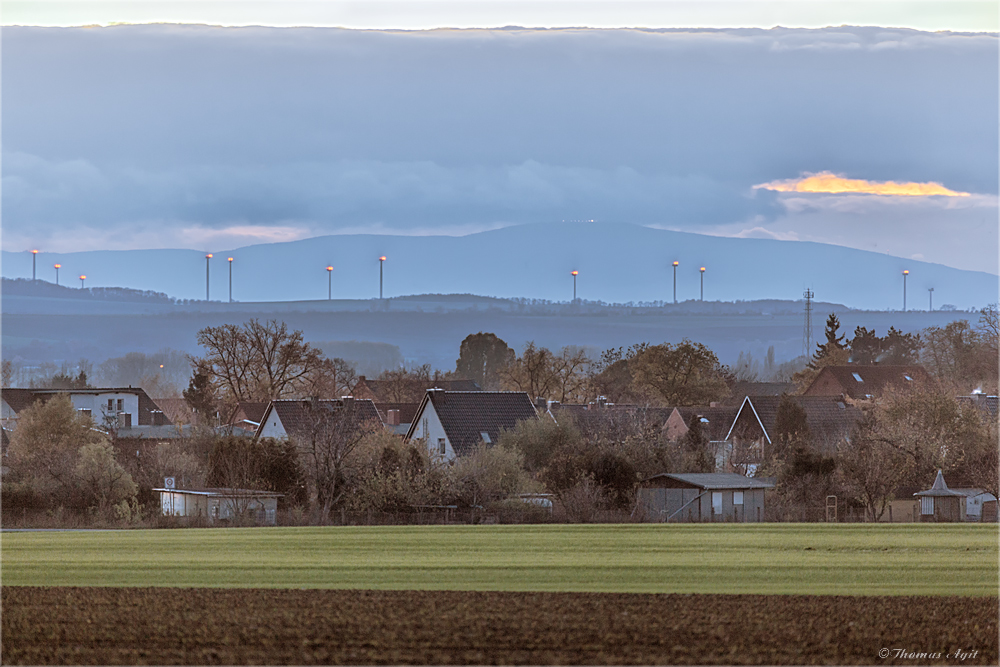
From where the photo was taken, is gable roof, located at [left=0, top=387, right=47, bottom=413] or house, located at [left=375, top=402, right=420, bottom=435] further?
Answer: gable roof, located at [left=0, top=387, right=47, bottom=413]

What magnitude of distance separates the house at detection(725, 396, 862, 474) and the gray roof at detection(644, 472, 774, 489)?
8890 millimetres

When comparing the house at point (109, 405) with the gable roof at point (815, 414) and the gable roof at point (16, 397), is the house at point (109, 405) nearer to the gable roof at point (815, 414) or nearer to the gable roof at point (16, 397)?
the gable roof at point (16, 397)

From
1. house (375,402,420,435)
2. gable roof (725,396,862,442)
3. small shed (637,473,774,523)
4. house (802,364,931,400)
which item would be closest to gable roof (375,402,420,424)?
house (375,402,420,435)

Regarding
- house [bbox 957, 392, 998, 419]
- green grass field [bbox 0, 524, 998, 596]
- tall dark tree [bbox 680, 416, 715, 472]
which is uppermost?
house [bbox 957, 392, 998, 419]

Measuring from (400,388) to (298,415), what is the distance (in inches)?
1122

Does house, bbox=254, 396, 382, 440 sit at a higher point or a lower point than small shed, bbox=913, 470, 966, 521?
higher

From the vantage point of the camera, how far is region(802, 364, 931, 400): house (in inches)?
2562

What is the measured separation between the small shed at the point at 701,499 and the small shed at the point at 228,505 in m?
11.7

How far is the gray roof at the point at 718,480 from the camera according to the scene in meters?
37.4

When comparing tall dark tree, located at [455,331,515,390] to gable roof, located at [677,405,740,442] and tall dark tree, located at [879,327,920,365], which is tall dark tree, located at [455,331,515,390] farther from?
gable roof, located at [677,405,740,442]

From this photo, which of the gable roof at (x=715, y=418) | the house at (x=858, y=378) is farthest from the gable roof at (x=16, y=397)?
the house at (x=858, y=378)

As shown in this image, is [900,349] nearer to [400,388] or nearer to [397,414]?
[400,388]

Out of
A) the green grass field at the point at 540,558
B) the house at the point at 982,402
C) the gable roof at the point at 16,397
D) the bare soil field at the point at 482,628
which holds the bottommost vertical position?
the green grass field at the point at 540,558

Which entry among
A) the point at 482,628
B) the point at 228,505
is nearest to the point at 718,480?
the point at 228,505
